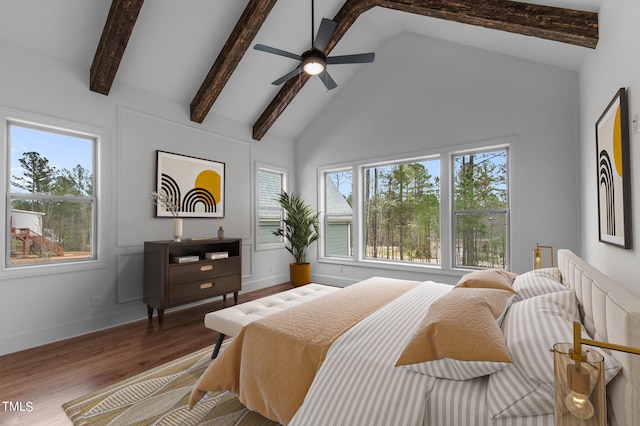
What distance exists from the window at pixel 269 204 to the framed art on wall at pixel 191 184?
785mm

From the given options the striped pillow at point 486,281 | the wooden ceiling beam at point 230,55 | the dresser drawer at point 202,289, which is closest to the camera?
the striped pillow at point 486,281

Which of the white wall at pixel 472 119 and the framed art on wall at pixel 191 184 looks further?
the framed art on wall at pixel 191 184

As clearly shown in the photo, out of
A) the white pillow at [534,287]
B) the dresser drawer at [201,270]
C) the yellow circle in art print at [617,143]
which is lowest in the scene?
the dresser drawer at [201,270]

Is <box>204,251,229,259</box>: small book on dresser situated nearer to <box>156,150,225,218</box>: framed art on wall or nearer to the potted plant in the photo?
<box>156,150,225,218</box>: framed art on wall

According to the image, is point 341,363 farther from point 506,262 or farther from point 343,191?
point 343,191

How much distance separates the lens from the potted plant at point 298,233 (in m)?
5.29

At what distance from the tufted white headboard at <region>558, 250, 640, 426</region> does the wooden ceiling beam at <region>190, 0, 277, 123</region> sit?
366 centimetres

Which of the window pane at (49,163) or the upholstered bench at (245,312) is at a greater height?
the window pane at (49,163)

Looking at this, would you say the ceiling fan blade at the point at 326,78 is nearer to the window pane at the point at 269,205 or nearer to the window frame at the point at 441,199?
the window frame at the point at 441,199

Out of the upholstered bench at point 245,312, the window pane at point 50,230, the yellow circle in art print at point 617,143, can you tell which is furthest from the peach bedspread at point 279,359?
the window pane at point 50,230

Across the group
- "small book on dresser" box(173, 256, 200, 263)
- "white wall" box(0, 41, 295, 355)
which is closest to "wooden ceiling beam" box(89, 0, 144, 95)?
"white wall" box(0, 41, 295, 355)

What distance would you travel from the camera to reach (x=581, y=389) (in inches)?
29.9

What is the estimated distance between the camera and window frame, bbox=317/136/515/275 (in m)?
3.83

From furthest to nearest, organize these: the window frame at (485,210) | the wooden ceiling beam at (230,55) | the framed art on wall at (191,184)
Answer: the framed art on wall at (191,184) → the window frame at (485,210) → the wooden ceiling beam at (230,55)
